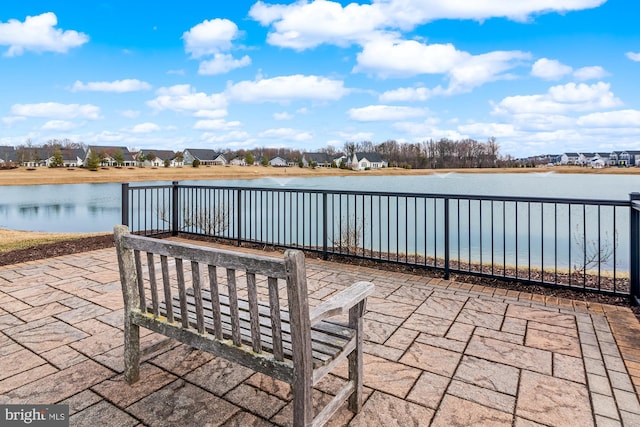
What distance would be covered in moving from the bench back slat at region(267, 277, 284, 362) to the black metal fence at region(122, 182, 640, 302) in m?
2.94

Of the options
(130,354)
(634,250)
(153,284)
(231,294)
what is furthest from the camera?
(634,250)

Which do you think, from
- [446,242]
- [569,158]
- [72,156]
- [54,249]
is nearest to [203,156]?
[72,156]

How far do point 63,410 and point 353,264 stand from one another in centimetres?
360

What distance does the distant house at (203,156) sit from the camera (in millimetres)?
80562

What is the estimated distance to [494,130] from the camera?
198ft

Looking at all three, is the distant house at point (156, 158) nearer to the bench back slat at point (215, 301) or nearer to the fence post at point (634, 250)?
the fence post at point (634, 250)

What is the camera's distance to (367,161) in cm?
7306

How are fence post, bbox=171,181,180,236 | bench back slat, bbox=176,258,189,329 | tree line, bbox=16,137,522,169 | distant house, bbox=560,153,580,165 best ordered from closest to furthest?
bench back slat, bbox=176,258,189,329, fence post, bbox=171,181,180,236, tree line, bbox=16,137,522,169, distant house, bbox=560,153,580,165

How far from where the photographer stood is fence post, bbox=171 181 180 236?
6764 millimetres

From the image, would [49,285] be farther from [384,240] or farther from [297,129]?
[297,129]

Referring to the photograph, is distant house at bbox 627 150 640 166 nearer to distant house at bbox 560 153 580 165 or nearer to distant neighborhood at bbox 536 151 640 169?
distant neighborhood at bbox 536 151 640 169

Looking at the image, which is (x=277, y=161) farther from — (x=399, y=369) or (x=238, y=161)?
(x=399, y=369)

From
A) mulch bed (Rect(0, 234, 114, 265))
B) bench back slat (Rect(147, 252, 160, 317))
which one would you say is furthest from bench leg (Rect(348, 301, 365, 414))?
mulch bed (Rect(0, 234, 114, 265))

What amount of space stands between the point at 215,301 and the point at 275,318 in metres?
0.35
